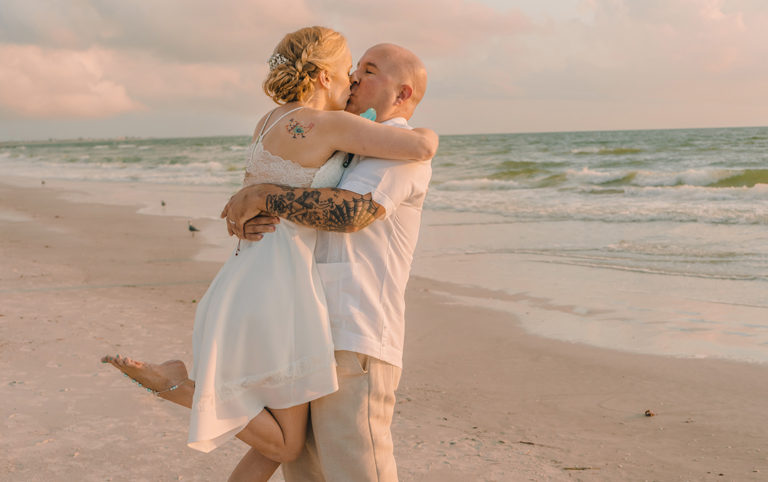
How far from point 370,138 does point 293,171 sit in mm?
282

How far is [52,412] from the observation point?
3.86 m

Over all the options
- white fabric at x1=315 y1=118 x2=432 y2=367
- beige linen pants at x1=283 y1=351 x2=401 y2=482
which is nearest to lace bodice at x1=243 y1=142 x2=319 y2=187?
white fabric at x1=315 y1=118 x2=432 y2=367

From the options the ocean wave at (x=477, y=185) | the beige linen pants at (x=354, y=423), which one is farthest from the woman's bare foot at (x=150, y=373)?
the ocean wave at (x=477, y=185)

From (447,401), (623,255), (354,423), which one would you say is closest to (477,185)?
(623,255)

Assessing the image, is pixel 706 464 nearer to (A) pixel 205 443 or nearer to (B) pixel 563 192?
(A) pixel 205 443

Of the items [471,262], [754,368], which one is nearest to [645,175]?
[471,262]

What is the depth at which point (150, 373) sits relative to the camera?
214 cm

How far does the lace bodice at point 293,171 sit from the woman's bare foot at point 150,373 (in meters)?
0.67

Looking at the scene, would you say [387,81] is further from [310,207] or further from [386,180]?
[310,207]

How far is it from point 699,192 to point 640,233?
25.3ft

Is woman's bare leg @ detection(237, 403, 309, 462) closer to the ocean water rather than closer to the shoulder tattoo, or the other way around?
the shoulder tattoo

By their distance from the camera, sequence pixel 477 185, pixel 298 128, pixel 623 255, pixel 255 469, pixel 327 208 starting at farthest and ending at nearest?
1. pixel 477 185
2. pixel 623 255
3. pixel 255 469
4. pixel 298 128
5. pixel 327 208

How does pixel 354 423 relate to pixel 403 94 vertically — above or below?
below

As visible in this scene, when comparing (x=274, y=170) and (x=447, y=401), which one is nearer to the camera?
(x=274, y=170)
